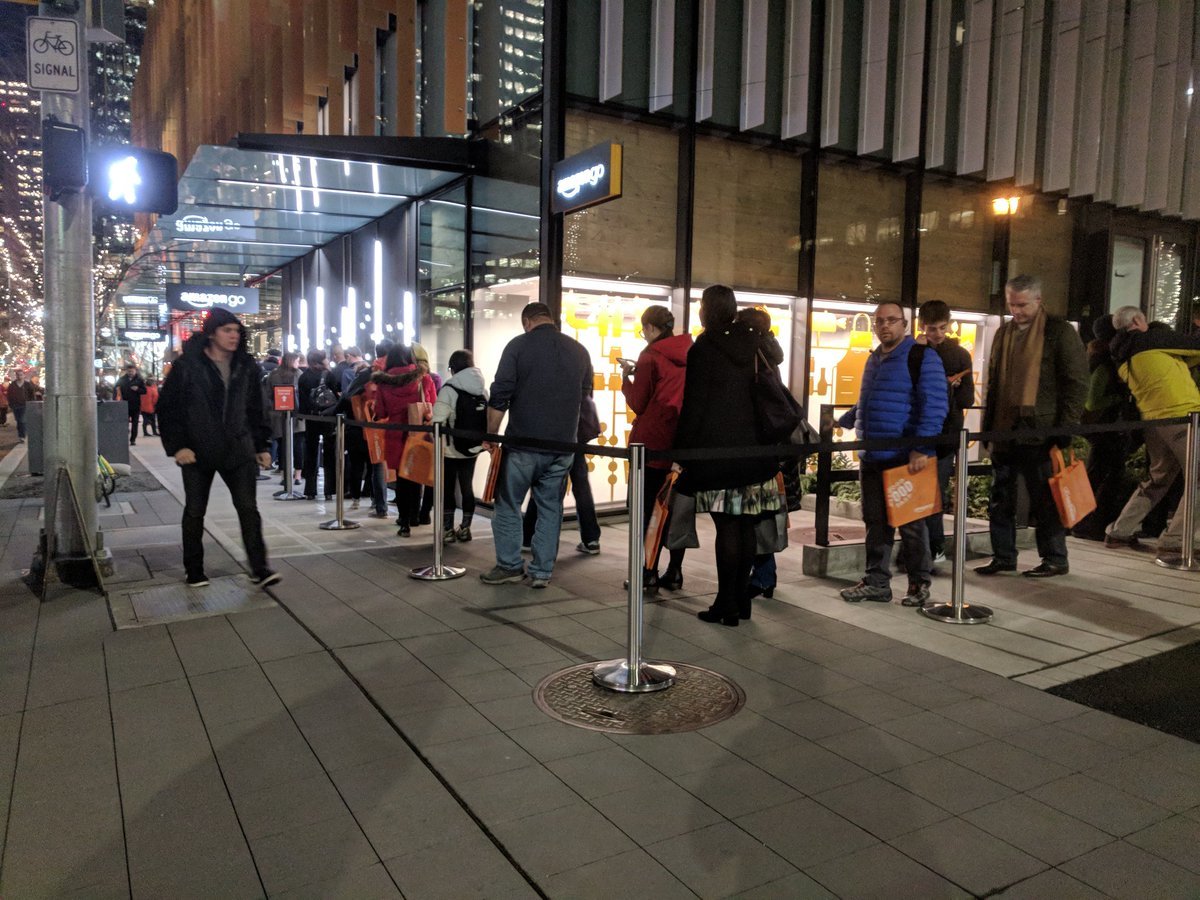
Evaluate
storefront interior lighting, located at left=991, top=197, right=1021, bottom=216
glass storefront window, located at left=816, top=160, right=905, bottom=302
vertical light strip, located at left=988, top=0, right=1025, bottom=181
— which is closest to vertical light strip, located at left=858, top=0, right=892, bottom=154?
glass storefront window, located at left=816, top=160, right=905, bottom=302

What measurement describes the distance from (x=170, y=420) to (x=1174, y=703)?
19.7 ft

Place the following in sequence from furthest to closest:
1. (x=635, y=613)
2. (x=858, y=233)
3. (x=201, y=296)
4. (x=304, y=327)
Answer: (x=201, y=296)
(x=304, y=327)
(x=858, y=233)
(x=635, y=613)

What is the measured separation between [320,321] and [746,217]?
10198 millimetres

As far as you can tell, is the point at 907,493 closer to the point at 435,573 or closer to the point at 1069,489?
the point at 1069,489

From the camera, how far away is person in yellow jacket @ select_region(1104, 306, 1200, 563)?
23.3 ft

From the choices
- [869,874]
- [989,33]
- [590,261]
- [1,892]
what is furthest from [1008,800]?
[989,33]

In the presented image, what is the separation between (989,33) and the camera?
463 inches

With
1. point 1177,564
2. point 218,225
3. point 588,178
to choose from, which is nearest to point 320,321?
point 218,225

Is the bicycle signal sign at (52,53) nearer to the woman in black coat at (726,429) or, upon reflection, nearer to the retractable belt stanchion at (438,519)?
the retractable belt stanchion at (438,519)

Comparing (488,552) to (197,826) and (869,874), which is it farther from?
(869,874)

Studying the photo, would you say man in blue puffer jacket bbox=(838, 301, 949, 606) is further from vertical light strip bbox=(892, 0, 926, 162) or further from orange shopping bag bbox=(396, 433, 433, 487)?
vertical light strip bbox=(892, 0, 926, 162)

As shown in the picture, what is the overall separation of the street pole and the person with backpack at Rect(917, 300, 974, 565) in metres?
6.07

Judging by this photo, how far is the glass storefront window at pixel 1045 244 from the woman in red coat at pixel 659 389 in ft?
28.0

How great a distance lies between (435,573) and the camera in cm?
654
